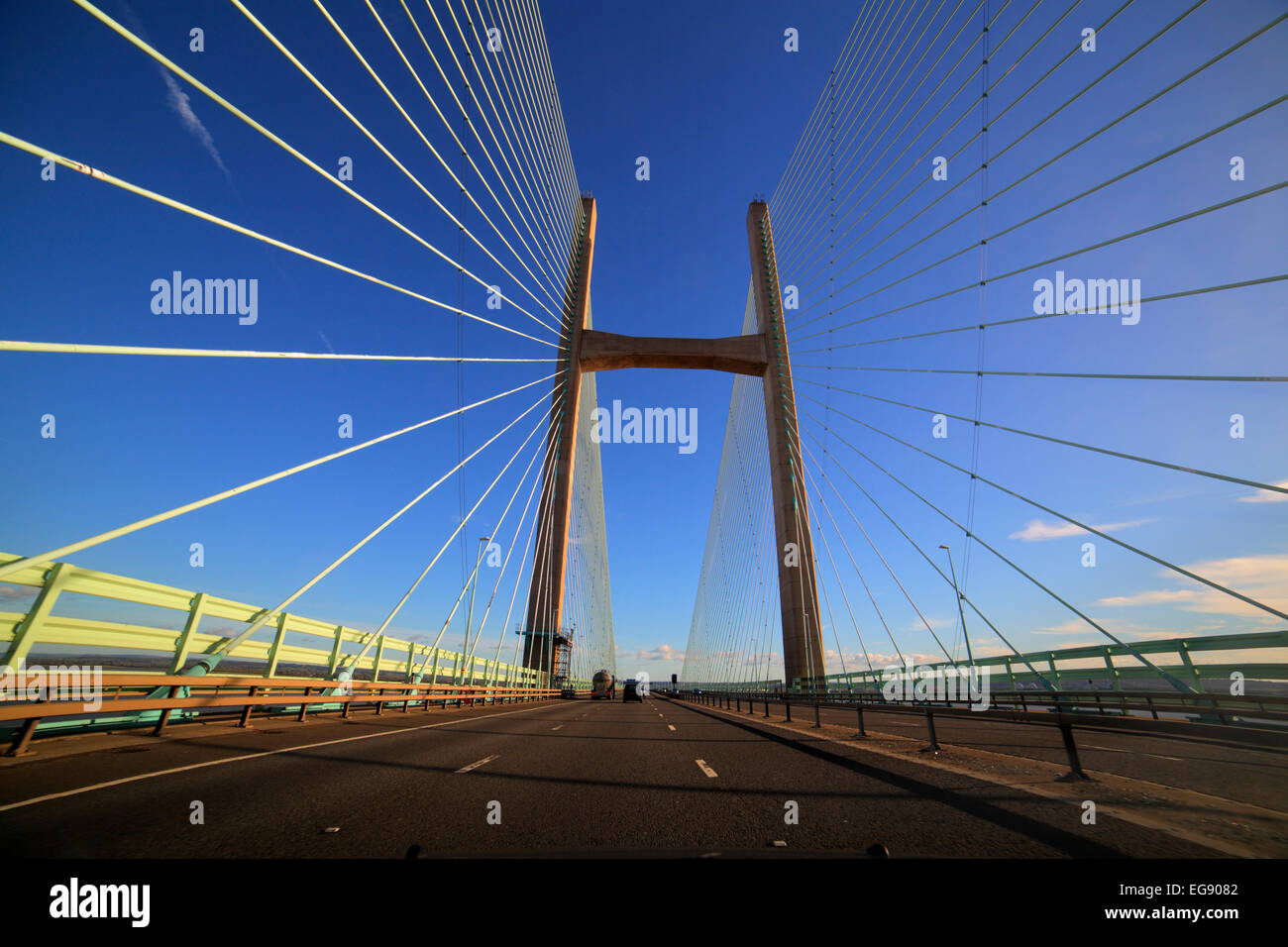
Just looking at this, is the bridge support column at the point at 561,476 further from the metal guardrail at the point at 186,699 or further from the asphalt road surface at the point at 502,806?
the asphalt road surface at the point at 502,806

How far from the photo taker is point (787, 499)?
94.3ft

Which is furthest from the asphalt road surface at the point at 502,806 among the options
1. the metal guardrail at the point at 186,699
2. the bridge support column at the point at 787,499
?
the bridge support column at the point at 787,499

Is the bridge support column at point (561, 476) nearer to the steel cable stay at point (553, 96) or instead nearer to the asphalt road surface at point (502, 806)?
the steel cable stay at point (553, 96)

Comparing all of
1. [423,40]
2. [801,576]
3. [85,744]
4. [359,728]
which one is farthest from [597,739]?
[801,576]

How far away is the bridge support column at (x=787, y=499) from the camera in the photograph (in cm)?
2821

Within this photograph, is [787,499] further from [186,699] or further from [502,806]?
[502,806]

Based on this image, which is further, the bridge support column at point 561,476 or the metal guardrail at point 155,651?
the bridge support column at point 561,476

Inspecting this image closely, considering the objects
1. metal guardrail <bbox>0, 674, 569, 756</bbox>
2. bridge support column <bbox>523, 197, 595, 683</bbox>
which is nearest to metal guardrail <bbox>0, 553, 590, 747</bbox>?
metal guardrail <bbox>0, 674, 569, 756</bbox>

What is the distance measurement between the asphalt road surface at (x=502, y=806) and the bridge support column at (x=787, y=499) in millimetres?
19977

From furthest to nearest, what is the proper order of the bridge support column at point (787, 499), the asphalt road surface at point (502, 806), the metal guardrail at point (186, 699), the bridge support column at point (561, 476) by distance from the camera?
the bridge support column at point (561, 476)
the bridge support column at point (787, 499)
the metal guardrail at point (186, 699)
the asphalt road surface at point (502, 806)

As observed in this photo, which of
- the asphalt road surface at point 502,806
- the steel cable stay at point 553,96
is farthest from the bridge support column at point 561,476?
the asphalt road surface at point 502,806

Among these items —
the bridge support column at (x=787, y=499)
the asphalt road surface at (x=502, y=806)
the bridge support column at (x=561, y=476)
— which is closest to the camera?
the asphalt road surface at (x=502, y=806)

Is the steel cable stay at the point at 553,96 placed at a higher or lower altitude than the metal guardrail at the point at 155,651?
higher

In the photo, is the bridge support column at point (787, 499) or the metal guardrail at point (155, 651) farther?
the bridge support column at point (787, 499)
